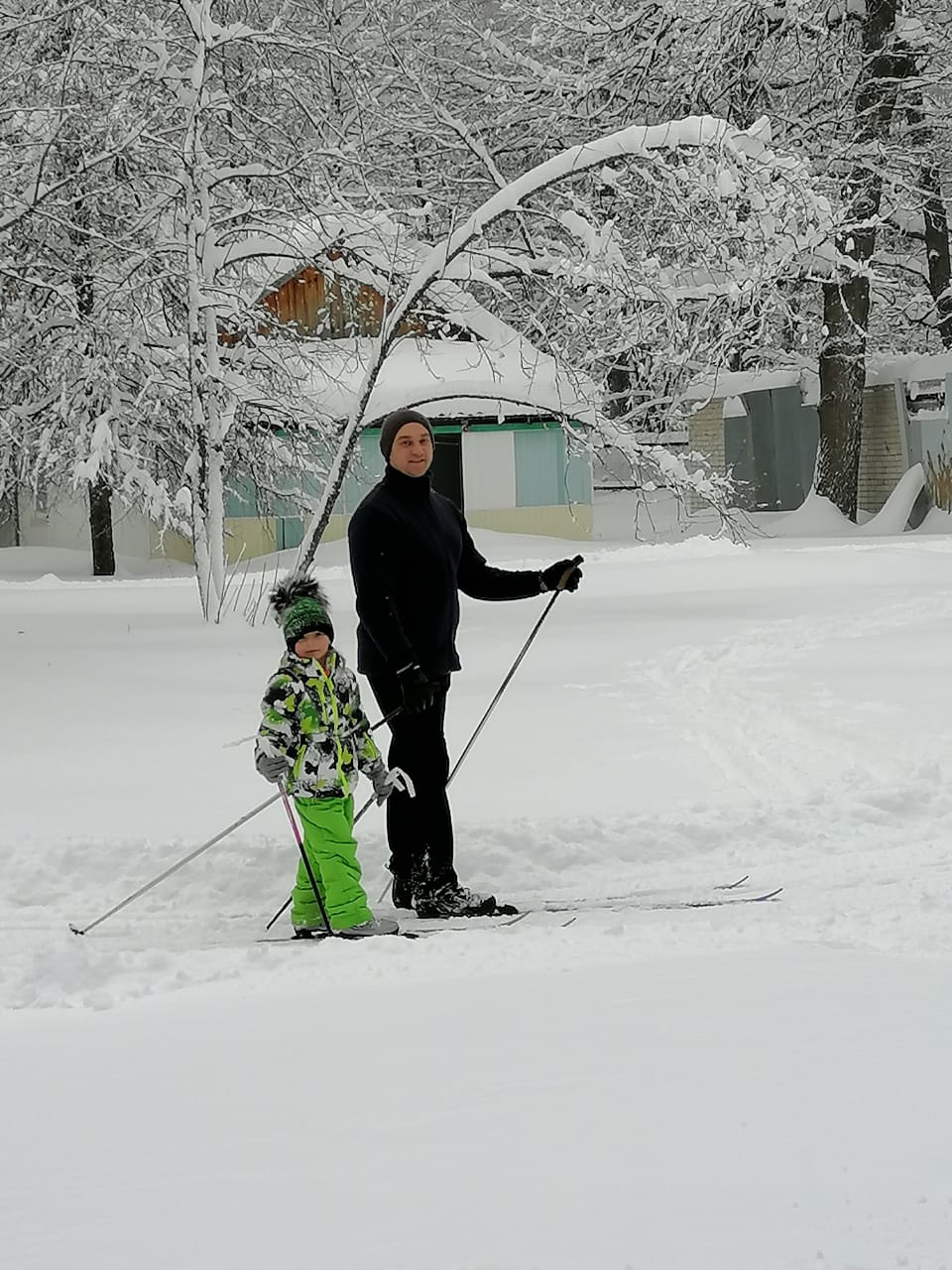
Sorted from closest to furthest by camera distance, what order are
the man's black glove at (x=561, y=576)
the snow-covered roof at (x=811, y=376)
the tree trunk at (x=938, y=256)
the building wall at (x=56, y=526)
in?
the man's black glove at (x=561, y=576) → the snow-covered roof at (x=811, y=376) → the tree trunk at (x=938, y=256) → the building wall at (x=56, y=526)

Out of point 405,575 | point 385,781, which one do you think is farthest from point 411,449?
point 385,781

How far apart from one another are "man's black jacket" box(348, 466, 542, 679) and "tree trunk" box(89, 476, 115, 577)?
2055cm

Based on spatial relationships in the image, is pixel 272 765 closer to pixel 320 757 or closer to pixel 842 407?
pixel 320 757

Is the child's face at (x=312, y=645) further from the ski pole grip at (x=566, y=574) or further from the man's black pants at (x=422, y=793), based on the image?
the ski pole grip at (x=566, y=574)

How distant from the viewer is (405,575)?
6102 mm

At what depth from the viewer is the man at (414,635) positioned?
19.7ft

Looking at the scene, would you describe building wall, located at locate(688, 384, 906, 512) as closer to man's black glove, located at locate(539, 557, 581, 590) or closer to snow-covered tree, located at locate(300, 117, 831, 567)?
snow-covered tree, located at locate(300, 117, 831, 567)

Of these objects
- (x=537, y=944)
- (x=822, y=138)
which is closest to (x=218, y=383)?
(x=537, y=944)

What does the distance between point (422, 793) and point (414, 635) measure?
58 cm

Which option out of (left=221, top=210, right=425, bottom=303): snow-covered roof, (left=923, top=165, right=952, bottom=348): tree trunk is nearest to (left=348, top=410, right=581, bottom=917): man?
(left=221, top=210, right=425, bottom=303): snow-covered roof

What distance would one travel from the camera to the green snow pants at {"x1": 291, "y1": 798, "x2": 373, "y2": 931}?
18.9ft

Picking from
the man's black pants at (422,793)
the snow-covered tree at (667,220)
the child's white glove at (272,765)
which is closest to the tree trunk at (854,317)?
the snow-covered tree at (667,220)

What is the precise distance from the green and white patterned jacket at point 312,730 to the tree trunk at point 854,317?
20.3 m

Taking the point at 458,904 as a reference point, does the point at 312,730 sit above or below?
above
